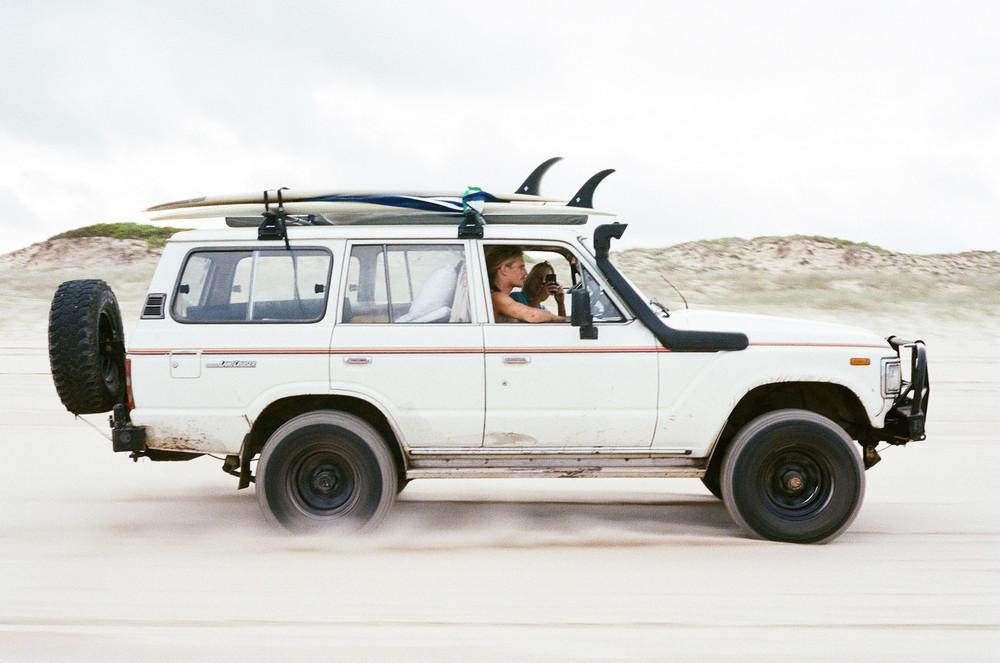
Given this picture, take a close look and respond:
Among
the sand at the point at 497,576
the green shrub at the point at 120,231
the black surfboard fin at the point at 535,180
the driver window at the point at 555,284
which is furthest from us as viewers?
the green shrub at the point at 120,231

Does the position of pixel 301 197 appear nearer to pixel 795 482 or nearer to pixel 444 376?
A: pixel 444 376

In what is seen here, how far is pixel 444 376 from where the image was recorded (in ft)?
19.8

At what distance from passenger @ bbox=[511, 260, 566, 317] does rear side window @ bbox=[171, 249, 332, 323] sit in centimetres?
118

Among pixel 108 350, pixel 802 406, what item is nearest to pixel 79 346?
pixel 108 350

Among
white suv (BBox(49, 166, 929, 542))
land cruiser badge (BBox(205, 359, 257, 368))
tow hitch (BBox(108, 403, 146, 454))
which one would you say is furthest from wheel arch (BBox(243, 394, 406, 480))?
tow hitch (BBox(108, 403, 146, 454))

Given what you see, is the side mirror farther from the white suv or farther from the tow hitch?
the tow hitch

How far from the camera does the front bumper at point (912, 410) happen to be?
613cm

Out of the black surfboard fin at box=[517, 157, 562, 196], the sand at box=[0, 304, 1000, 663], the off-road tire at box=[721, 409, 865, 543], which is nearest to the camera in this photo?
the sand at box=[0, 304, 1000, 663]

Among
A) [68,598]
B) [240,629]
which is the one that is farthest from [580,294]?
[68,598]

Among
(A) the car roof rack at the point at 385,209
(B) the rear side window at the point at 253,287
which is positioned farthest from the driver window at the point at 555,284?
(B) the rear side window at the point at 253,287

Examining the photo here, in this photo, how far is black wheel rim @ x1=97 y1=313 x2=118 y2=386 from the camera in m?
6.38

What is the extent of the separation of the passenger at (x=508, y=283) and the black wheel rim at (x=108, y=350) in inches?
94.2

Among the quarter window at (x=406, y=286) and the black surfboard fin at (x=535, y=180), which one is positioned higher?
the black surfboard fin at (x=535, y=180)

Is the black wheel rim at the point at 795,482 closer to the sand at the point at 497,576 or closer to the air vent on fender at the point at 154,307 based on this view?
the sand at the point at 497,576
